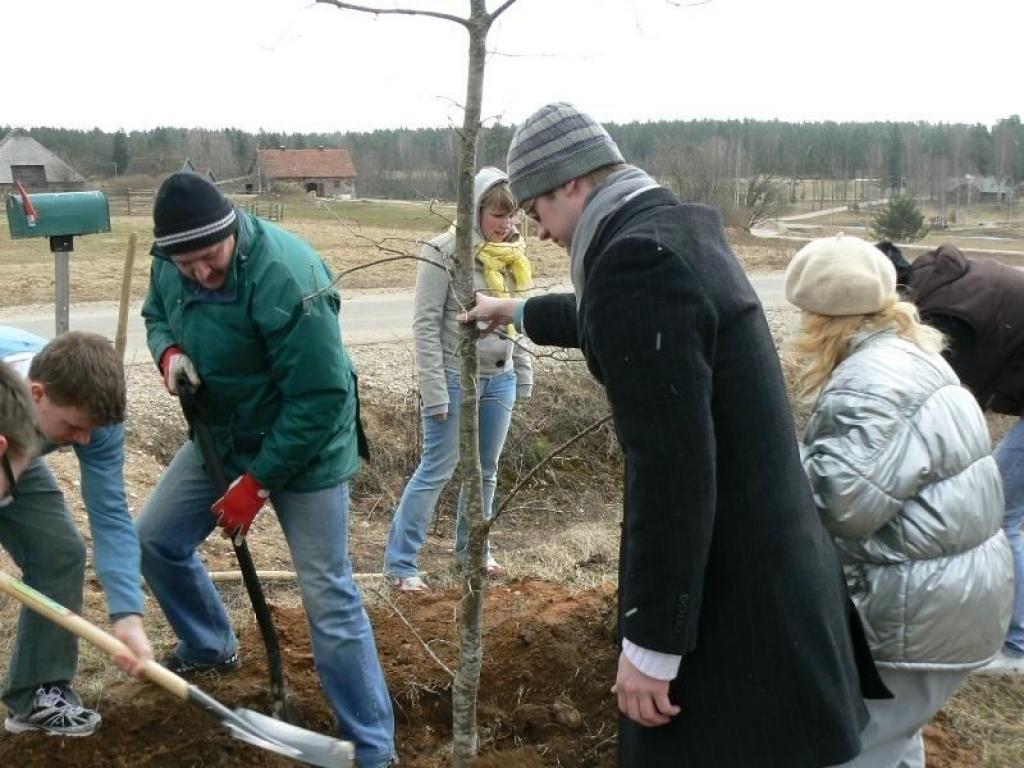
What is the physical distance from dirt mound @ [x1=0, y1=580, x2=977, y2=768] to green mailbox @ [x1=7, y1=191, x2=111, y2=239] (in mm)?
2418

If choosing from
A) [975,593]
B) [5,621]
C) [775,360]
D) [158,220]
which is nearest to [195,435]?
[158,220]

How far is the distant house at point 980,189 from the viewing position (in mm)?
64188

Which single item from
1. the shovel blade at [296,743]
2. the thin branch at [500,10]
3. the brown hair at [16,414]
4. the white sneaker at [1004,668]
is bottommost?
the white sneaker at [1004,668]

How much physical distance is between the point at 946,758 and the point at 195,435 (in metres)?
2.60

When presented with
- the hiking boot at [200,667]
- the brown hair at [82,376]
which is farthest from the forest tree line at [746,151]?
the brown hair at [82,376]

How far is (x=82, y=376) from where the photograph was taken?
2.47 meters

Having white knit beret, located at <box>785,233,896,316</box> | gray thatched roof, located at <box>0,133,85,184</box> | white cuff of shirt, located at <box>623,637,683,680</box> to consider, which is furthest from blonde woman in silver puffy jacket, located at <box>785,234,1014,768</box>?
gray thatched roof, located at <box>0,133,85,184</box>

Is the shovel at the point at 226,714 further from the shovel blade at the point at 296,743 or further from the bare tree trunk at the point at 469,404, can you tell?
the bare tree trunk at the point at 469,404

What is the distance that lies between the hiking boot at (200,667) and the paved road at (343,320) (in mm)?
5654

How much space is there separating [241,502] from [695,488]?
152cm

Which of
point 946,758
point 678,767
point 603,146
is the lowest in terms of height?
point 946,758

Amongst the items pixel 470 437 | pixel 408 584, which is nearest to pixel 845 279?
pixel 470 437

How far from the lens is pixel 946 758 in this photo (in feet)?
10.7

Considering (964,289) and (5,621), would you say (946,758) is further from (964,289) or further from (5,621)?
(5,621)
